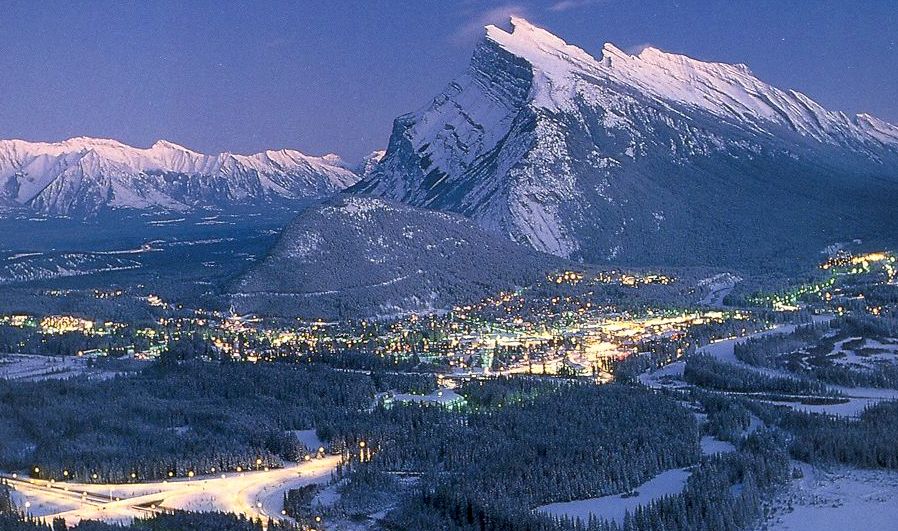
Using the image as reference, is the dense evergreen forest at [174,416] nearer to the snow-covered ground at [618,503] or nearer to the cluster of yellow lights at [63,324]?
the snow-covered ground at [618,503]

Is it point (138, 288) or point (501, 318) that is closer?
point (501, 318)

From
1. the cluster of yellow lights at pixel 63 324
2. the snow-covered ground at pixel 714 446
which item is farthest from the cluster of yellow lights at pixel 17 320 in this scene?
the snow-covered ground at pixel 714 446

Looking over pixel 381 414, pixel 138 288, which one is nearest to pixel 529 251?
pixel 138 288

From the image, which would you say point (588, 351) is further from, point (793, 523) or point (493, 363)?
point (793, 523)

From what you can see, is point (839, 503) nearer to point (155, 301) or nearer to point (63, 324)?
point (63, 324)

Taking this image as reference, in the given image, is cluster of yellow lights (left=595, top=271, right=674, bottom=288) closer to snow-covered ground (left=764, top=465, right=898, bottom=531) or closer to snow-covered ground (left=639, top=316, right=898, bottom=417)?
snow-covered ground (left=639, top=316, right=898, bottom=417)

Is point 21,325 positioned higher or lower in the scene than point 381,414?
higher
